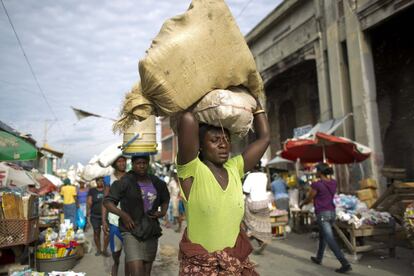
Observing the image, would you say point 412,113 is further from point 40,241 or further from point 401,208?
point 40,241

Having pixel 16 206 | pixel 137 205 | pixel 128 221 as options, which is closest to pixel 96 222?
pixel 16 206

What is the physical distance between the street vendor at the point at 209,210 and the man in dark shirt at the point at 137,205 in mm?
1918

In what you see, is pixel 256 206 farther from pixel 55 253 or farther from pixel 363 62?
pixel 363 62

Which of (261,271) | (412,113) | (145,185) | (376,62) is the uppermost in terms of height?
(376,62)

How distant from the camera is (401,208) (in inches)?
286

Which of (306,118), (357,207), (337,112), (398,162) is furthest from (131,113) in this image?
(306,118)

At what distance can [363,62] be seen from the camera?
414 inches

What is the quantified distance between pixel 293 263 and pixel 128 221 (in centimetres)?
395

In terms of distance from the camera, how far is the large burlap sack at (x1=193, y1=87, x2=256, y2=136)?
214 cm

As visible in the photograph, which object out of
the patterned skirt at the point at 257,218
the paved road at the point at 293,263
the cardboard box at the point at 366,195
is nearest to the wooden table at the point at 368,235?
the paved road at the point at 293,263

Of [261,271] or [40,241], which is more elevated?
[40,241]

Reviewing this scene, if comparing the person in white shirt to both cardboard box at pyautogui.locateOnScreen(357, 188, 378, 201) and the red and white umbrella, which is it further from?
cardboard box at pyautogui.locateOnScreen(357, 188, 378, 201)

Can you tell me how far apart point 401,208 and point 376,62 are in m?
6.64

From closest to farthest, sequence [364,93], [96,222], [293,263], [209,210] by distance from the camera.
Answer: [209,210]
[293,263]
[96,222]
[364,93]
